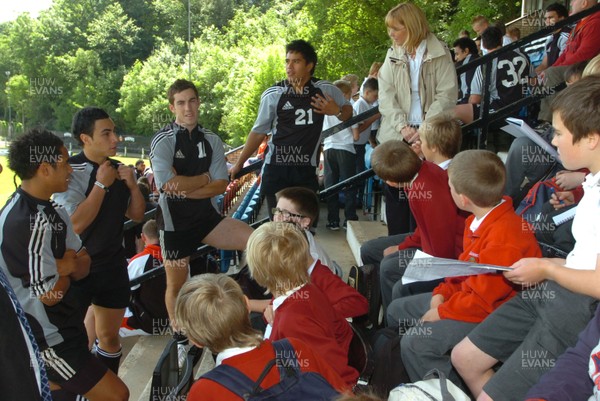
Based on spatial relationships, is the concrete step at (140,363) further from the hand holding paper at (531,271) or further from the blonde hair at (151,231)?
the hand holding paper at (531,271)

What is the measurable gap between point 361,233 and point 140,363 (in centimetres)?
227

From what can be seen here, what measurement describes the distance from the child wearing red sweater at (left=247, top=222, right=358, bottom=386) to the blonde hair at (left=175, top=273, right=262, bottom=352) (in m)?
0.35

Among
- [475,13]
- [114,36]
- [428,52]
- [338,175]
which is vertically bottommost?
[338,175]

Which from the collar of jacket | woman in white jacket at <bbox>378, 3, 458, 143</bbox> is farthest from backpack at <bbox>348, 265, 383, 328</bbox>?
the collar of jacket

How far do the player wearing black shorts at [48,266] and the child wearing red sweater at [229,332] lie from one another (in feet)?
3.28

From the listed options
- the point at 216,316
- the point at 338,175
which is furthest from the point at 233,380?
the point at 338,175

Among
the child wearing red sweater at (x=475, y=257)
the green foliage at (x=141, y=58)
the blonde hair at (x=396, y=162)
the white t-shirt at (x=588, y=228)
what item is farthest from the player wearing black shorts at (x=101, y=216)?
the green foliage at (x=141, y=58)

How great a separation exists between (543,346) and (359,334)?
93 cm

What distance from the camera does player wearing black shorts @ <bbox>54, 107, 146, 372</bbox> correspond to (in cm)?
361

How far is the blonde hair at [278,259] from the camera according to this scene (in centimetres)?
246

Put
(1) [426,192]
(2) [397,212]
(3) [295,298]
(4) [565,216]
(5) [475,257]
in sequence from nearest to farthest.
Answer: (3) [295,298]
(5) [475,257]
(4) [565,216]
(1) [426,192]
(2) [397,212]

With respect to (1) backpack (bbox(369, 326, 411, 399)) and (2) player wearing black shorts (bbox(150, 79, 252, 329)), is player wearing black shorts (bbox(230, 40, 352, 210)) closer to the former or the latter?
(2) player wearing black shorts (bbox(150, 79, 252, 329))

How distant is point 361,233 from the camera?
5320 millimetres

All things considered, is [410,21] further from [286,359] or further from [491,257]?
[286,359]
